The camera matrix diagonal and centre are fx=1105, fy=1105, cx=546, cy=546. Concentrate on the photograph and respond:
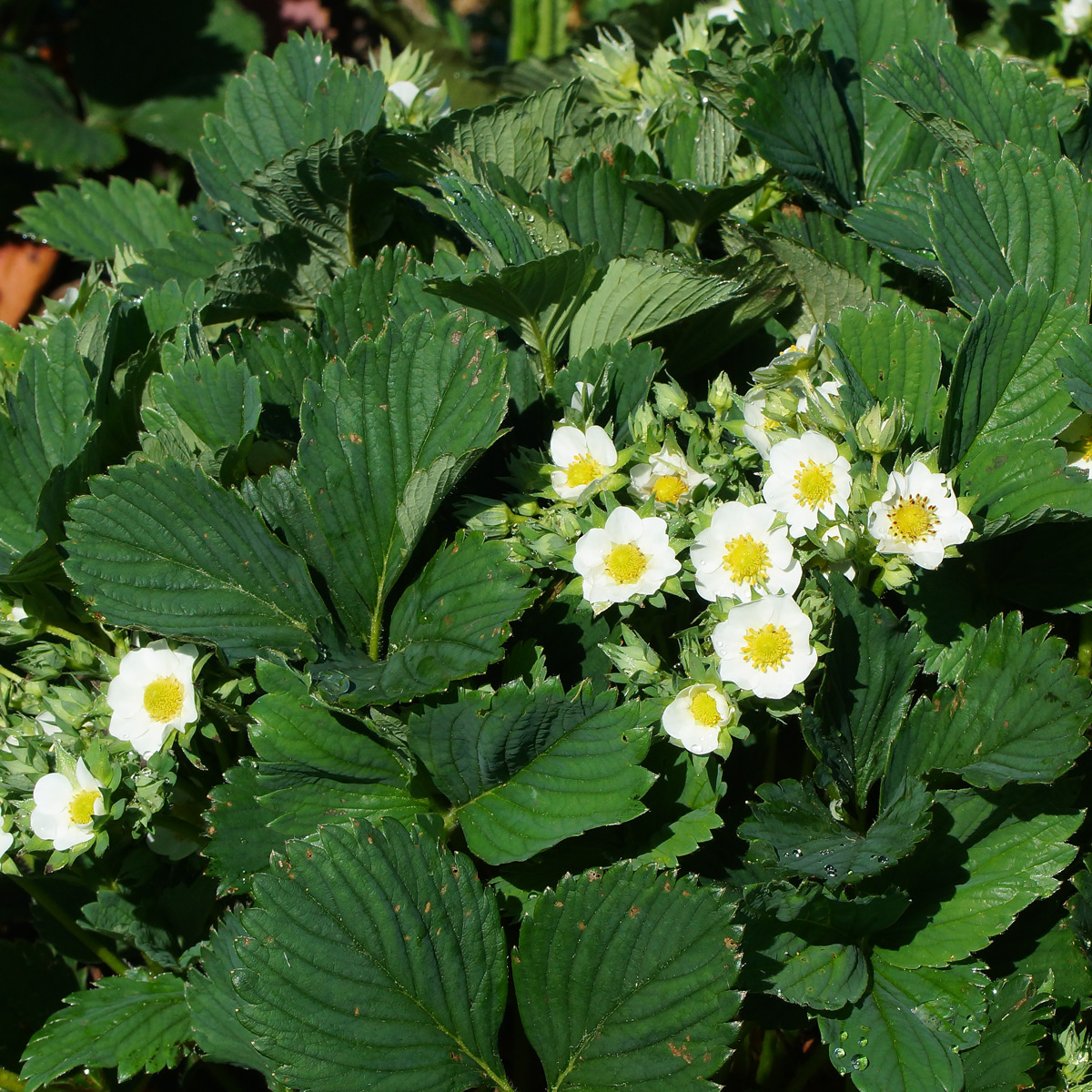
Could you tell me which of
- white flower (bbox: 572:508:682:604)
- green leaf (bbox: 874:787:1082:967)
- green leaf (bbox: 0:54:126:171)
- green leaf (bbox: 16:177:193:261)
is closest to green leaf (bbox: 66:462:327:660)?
white flower (bbox: 572:508:682:604)

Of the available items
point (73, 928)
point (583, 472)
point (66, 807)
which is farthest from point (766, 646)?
point (73, 928)

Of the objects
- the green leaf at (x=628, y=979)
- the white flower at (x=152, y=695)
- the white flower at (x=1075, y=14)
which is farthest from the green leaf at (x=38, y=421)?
the white flower at (x=1075, y=14)

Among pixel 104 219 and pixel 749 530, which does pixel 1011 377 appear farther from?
pixel 104 219

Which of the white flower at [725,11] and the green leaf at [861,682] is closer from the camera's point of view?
the green leaf at [861,682]

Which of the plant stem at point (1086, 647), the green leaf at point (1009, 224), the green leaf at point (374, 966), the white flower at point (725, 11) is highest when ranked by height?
the white flower at point (725, 11)

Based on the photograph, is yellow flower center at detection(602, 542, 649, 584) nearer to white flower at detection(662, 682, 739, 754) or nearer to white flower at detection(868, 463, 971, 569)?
white flower at detection(662, 682, 739, 754)

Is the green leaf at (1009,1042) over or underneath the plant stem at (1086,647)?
underneath

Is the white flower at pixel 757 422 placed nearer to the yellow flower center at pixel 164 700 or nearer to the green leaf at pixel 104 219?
the yellow flower center at pixel 164 700
